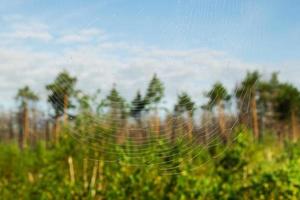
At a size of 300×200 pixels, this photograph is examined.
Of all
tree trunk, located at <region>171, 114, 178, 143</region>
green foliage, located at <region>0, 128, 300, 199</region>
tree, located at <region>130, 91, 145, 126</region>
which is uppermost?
tree, located at <region>130, 91, 145, 126</region>

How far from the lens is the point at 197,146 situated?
1271 mm

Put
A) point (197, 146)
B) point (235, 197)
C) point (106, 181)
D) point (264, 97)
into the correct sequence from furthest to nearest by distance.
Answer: point (264, 97)
point (106, 181)
point (235, 197)
point (197, 146)

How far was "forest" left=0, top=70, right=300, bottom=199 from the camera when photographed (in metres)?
1.30

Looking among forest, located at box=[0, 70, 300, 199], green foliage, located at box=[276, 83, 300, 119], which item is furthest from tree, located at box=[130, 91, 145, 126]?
green foliage, located at box=[276, 83, 300, 119]

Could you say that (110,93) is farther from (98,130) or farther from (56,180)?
(56,180)

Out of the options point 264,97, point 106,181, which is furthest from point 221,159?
point 264,97

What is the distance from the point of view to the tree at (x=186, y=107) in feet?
4.29

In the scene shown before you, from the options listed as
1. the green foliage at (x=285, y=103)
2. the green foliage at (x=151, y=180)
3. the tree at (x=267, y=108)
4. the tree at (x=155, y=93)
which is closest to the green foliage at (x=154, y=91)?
the tree at (x=155, y=93)

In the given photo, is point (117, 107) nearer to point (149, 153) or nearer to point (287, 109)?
point (149, 153)

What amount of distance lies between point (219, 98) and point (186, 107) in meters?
0.08

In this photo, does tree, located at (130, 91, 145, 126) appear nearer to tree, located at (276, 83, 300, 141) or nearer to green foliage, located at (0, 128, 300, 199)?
green foliage, located at (0, 128, 300, 199)

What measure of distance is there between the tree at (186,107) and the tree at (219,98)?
0.04 metres

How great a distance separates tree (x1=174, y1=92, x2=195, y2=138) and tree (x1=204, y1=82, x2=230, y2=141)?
0.04 metres

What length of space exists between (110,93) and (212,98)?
242 millimetres
